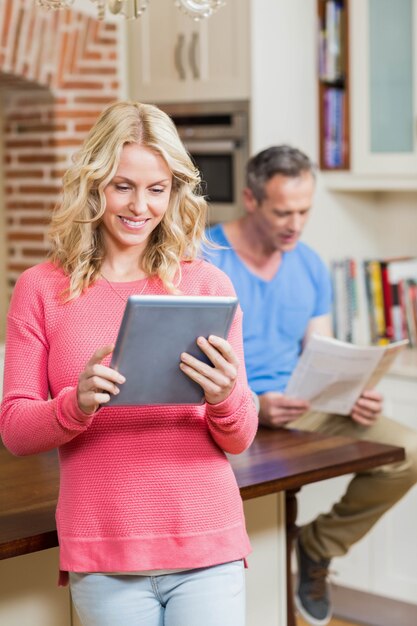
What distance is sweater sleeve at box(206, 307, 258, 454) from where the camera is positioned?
73.5 inches

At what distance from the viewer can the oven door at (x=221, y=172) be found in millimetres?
4133

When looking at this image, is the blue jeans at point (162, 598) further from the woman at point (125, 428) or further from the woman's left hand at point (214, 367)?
the woman's left hand at point (214, 367)


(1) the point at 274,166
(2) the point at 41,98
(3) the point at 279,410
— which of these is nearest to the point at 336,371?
(3) the point at 279,410

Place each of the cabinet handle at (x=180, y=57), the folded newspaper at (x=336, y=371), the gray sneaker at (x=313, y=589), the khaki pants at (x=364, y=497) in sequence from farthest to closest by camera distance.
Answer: the cabinet handle at (x=180, y=57)
the gray sneaker at (x=313, y=589)
the khaki pants at (x=364, y=497)
the folded newspaper at (x=336, y=371)

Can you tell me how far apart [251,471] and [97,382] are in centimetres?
83

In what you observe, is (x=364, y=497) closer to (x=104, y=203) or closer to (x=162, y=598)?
(x=162, y=598)

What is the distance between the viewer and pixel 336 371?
3.08 metres

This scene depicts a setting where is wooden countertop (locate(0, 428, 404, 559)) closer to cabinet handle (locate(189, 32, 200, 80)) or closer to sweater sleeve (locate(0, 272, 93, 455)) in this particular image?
sweater sleeve (locate(0, 272, 93, 455))

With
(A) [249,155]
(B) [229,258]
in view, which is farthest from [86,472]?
(A) [249,155]

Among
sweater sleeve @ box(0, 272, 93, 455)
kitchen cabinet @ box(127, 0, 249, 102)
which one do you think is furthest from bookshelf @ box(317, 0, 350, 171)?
sweater sleeve @ box(0, 272, 93, 455)

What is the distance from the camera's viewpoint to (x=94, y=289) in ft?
6.40

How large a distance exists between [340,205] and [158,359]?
270 centimetres

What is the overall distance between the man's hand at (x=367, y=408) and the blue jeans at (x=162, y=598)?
1.43 meters

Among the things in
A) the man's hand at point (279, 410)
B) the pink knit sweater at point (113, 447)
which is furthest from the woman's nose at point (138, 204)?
the man's hand at point (279, 410)
